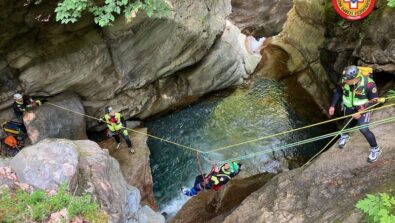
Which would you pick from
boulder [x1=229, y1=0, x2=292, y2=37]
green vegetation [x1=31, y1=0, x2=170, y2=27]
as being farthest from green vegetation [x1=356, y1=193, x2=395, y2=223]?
boulder [x1=229, y1=0, x2=292, y2=37]

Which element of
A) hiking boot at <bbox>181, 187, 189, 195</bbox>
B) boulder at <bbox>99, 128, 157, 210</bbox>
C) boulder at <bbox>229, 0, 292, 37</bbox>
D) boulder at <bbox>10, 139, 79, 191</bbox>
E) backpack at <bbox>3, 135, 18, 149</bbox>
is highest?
boulder at <bbox>229, 0, 292, 37</bbox>

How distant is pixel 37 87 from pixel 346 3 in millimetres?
12085

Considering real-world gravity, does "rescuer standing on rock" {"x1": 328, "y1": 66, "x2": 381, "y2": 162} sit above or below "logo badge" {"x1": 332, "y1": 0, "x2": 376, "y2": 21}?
below

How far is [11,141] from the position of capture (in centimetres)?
1284

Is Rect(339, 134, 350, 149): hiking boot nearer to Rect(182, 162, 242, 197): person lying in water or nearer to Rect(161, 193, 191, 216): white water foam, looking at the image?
Rect(182, 162, 242, 197): person lying in water

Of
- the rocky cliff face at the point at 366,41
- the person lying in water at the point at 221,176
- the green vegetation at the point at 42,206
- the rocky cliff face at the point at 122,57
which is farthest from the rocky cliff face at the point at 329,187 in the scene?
the rocky cliff face at the point at 122,57

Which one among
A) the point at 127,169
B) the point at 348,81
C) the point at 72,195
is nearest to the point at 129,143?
the point at 127,169

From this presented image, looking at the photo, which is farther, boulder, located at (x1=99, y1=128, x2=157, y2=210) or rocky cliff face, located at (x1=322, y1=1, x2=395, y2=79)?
boulder, located at (x1=99, y1=128, x2=157, y2=210)

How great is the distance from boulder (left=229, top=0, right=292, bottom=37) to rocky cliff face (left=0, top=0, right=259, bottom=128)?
4765 millimetres

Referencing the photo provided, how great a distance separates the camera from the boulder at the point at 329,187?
26.9 ft

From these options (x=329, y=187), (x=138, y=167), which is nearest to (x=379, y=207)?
(x=329, y=187)

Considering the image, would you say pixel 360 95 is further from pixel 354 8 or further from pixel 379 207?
pixel 354 8

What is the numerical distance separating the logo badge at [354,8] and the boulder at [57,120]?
11.1m

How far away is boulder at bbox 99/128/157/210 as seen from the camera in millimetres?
13141
